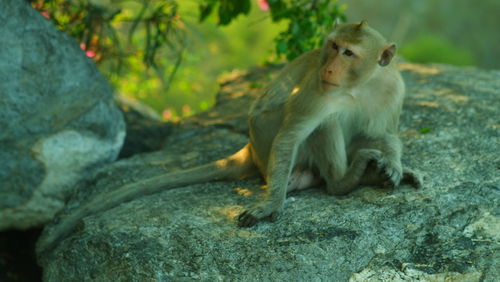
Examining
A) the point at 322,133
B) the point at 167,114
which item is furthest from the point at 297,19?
the point at 167,114

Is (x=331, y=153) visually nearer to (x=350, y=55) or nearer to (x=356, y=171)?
(x=356, y=171)

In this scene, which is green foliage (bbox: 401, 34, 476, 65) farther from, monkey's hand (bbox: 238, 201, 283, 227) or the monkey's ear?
monkey's hand (bbox: 238, 201, 283, 227)

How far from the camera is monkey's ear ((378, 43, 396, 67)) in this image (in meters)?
3.33

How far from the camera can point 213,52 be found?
9055 mm

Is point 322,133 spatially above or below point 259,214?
above

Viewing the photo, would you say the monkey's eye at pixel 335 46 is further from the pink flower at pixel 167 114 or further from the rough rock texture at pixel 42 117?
the pink flower at pixel 167 114

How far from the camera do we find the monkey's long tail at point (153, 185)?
11.8ft

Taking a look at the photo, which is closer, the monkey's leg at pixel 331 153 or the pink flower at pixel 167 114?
the monkey's leg at pixel 331 153

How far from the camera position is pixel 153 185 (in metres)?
3.77

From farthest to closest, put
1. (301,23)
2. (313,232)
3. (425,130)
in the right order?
(301,23) < (425,130) < (313,232)

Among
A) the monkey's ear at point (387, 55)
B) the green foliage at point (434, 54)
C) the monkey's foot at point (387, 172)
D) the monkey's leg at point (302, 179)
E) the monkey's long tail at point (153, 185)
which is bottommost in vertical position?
the green foliage at point (434, 54)

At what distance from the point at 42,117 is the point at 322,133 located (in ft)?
5.88

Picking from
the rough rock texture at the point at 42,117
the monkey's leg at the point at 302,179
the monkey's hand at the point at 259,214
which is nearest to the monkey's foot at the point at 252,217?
the monkey's hand at the point at 259,214

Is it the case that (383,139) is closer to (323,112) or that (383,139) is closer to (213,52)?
(323,112)
